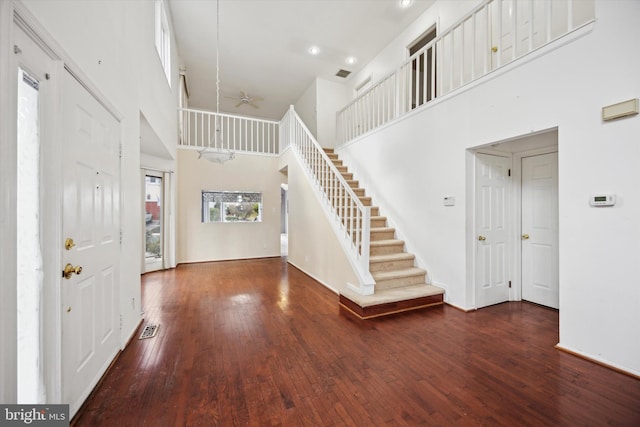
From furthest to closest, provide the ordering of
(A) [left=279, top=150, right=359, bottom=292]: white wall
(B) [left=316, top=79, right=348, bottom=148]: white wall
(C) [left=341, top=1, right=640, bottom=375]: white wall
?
(B) [left=316, top=79, right=348, bottom=148]: white wall < (A) [left=279, top=150, right=359, bottom=292]: white wall < (C) [left=341, top=1, right=640, bottom=375]: white wall

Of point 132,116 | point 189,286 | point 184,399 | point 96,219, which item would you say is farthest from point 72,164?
point 189,286

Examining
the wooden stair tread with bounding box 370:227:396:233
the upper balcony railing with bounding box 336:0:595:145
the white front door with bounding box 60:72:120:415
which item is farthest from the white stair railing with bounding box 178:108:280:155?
the wooden stair tread with bounding box 370:227:396:233

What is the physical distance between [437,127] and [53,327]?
443 cm

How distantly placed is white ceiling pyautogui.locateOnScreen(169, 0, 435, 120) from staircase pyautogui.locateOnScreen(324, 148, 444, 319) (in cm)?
404

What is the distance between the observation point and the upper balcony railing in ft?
9.62

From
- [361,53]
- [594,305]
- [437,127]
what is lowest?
[594,305]

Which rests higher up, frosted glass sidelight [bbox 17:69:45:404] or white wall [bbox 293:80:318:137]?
white wall [bbox 293:80:318:137]

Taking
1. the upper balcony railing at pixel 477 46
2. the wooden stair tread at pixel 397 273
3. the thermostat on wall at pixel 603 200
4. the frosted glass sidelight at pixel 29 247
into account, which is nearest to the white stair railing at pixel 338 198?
the wooden stair tread at pixel 397 273

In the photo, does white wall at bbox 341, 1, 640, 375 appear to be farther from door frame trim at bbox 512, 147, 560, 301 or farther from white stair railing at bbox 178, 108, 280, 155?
white stair railing at bbox 178, 108, 280, 155

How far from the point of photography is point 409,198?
435 centimetres

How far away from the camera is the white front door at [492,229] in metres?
3.48

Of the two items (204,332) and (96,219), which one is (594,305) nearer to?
(204,332)

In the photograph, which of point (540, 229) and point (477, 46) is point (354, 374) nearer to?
point (540, 229)

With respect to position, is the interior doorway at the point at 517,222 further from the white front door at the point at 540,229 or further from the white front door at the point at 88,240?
the white front door at the point at 88,240
